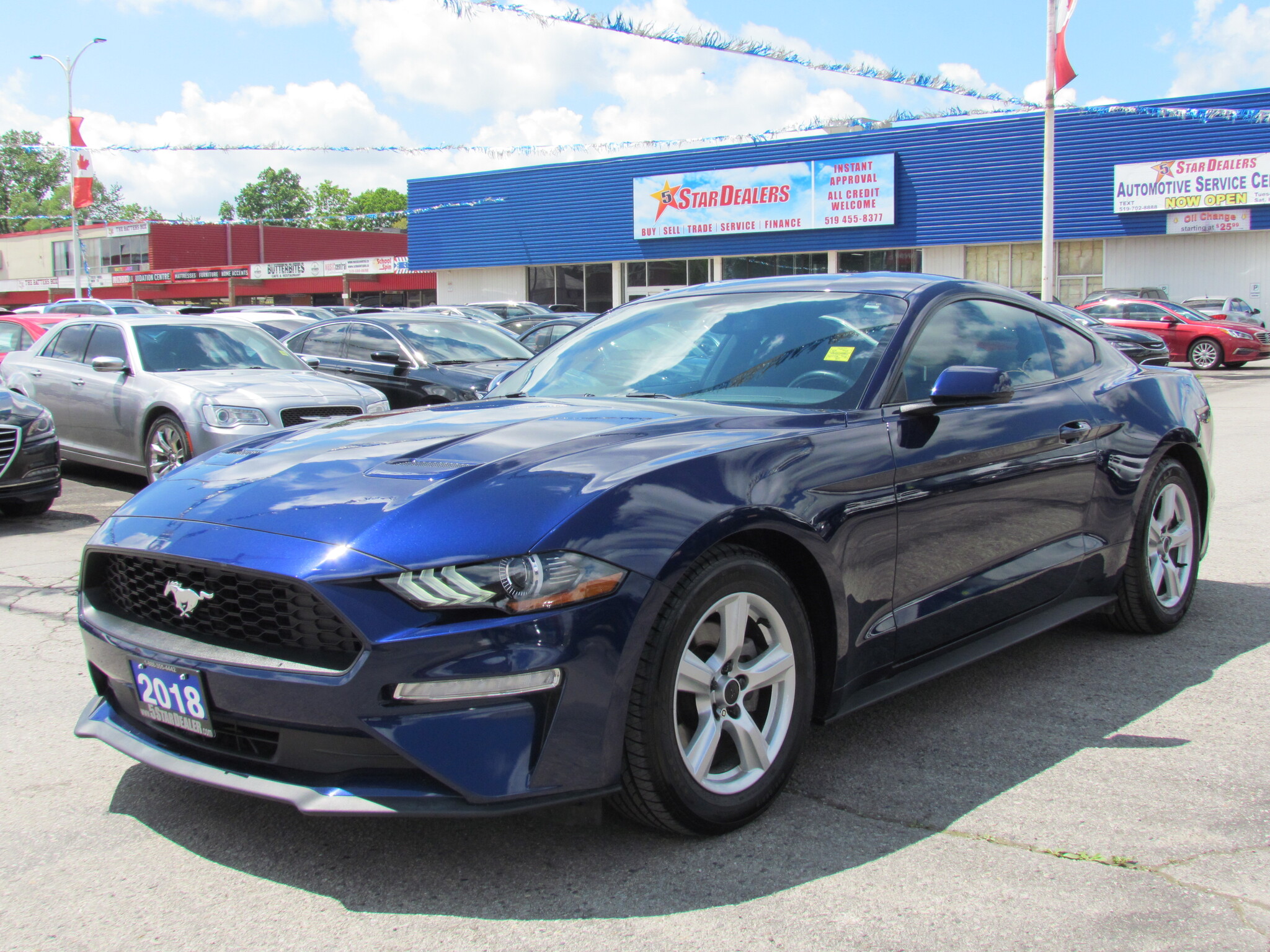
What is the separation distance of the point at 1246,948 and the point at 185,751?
96.9 inches

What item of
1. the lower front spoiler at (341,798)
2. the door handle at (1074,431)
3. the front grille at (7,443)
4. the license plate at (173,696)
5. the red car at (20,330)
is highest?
the red car at (20,330)

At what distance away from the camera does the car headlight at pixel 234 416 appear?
859 centimetres

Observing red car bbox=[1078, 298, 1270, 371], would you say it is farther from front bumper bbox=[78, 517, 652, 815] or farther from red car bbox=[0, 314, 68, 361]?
front bumper bbox=[78, 517, 652, 815]

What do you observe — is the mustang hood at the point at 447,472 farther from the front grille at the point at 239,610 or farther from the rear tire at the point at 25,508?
the rear tire at the point at 25,508

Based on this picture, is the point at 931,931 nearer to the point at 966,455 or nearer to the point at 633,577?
the point at 633,577

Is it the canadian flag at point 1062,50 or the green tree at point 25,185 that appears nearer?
the canadian flag at point 1062,50

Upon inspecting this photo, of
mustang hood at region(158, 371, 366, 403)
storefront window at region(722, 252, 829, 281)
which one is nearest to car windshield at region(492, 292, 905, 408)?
mustang hood at region(158, 371, 366, 403)

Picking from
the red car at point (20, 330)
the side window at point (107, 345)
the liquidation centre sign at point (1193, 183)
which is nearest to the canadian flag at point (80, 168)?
the red car at point (20, 330)

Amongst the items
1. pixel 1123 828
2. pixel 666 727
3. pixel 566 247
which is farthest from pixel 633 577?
pixel 566 247

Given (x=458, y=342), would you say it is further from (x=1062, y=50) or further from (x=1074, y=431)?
(x=1062, y=50)

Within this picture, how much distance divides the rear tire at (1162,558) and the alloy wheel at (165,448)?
6.75 meters

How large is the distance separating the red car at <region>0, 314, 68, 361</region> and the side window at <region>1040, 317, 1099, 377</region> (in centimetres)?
1404

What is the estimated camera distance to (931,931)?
247 cm

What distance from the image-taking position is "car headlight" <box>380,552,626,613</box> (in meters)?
2.50
